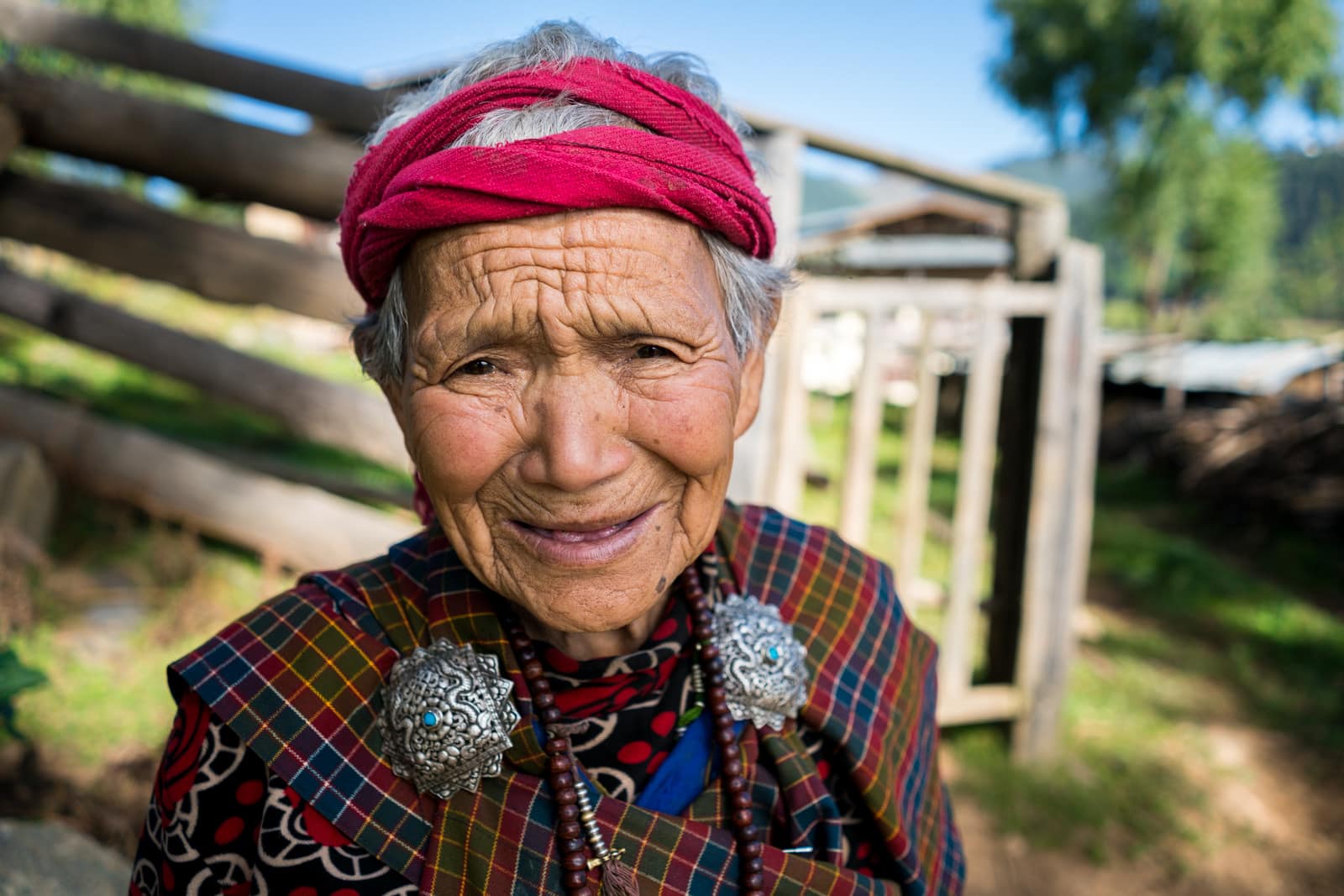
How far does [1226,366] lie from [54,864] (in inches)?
700

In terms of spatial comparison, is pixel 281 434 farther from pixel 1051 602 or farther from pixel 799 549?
pixel 799 549

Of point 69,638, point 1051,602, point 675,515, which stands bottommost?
point 69,638

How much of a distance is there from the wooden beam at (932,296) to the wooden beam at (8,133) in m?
3.45

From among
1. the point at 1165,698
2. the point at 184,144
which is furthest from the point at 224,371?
the point at 1165,698

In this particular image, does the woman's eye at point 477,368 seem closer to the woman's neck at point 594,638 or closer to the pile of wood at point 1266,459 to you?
the woman's neck at point 594,638

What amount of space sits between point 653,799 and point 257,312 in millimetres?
16915

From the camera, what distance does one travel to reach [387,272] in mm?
1324

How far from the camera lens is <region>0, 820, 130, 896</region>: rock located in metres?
1.78

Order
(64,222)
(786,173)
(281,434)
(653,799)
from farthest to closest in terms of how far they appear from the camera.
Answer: (281,434) → (64,222) → (786,173) → (653,799)

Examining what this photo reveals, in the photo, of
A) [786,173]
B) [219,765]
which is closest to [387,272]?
[219,765]

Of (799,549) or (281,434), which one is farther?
(281,434)

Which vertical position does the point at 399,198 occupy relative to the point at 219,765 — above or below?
above

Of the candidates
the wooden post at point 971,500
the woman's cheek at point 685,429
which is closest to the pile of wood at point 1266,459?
the wooden post at point 971,500

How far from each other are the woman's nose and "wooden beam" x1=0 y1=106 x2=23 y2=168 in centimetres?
400
